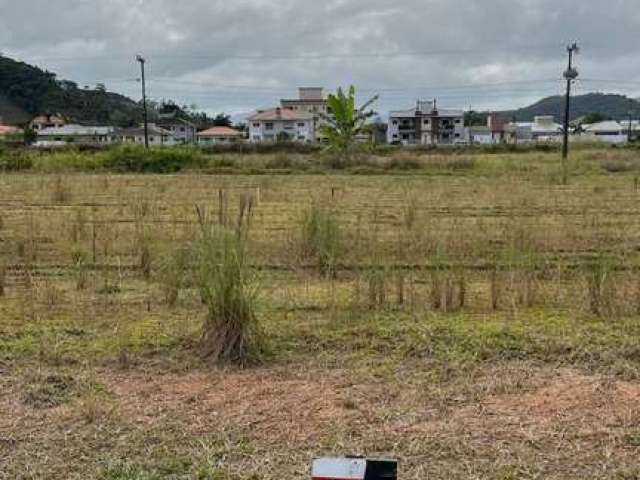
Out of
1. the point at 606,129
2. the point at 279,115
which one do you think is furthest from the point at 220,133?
the point at 606,129

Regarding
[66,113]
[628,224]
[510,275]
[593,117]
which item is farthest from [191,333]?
[593,117]

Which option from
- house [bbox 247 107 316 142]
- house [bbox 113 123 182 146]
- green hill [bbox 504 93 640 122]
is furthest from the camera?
green hill [bbox 504 93 640 122]

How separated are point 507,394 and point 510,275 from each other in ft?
8.71

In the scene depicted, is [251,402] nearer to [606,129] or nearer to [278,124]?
[278,124]

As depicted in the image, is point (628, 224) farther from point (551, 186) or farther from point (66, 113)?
point (66, 113)

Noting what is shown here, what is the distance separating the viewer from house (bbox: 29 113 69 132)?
84.2m

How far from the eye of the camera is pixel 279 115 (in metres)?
88.5

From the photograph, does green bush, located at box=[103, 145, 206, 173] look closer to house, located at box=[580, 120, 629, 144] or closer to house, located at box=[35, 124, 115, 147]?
house, located at box=[35, 124, 115, 147]

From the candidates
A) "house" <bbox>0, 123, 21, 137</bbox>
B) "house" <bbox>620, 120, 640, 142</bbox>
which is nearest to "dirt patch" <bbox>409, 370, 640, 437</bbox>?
"house" <bbox>0, 123, 21, 137</bbox>

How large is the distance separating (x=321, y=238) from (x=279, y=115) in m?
82.5

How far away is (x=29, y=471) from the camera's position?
3117mm

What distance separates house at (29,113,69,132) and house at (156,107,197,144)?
493 inches

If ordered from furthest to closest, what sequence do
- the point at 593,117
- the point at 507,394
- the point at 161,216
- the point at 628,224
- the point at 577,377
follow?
the point at 593,117 < the point at 161,216 < the point at 628,224 < the point at 577,377 < the point at 507,394

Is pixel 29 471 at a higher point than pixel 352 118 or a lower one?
lower
